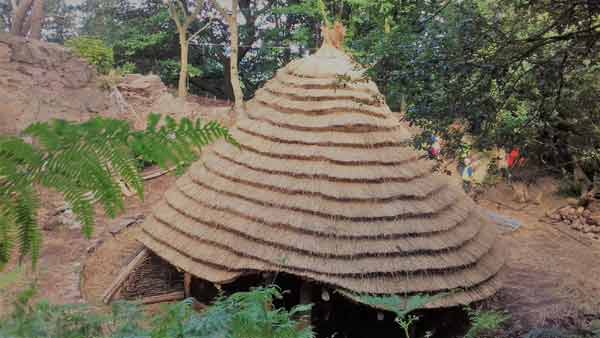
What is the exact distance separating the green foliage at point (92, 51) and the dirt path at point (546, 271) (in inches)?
459

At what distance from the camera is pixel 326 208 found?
6133 mm

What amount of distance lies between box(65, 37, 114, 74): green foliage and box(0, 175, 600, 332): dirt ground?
4.77 meters

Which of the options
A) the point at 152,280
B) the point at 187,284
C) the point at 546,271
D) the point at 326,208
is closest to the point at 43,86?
the point at 152,280

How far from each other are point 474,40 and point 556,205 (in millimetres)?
9772

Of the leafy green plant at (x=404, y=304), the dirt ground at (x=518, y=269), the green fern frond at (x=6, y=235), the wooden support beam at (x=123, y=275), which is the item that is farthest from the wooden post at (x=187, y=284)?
the green fern frond at (x=6, y=235)

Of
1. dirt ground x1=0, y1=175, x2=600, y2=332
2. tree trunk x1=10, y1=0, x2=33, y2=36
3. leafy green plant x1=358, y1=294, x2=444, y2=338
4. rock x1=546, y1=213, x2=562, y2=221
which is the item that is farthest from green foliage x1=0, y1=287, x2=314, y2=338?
tree trunk x1=10, y1=0, x2=33, y2=36

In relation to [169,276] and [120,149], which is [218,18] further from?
[120,149]

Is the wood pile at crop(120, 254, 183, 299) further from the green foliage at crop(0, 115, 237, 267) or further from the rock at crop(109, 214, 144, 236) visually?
the green foliage at crop(0, 115, 237, 267)

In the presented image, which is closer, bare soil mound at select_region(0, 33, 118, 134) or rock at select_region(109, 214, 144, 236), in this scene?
rock at select_region(109, 214, 144, 236)

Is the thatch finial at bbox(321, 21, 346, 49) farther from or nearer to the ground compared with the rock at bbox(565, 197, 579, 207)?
farther from the ground

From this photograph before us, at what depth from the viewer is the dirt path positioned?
7.30 metres

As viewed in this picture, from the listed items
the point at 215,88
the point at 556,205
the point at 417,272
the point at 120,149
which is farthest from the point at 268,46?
the point at 120,149

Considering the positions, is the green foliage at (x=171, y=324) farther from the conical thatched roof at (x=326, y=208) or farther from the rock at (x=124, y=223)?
the rock at (x=124, y=223)

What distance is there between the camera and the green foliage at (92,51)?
43.6 feet
